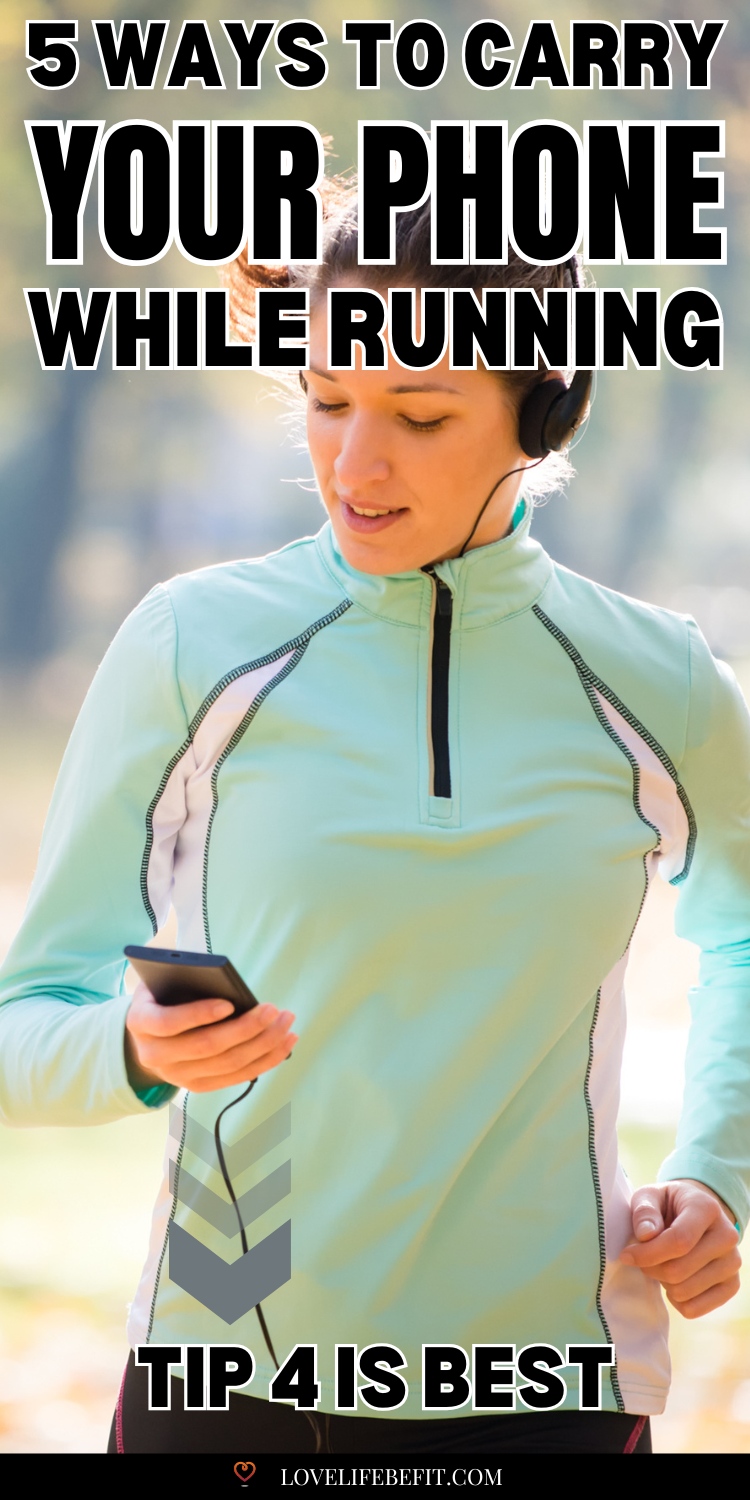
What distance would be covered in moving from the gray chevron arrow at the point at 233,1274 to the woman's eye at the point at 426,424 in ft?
1.89

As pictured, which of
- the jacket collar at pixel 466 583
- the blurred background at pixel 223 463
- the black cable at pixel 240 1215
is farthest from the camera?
the blurred background at pixel 223 463

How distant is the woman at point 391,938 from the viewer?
1.06 metres

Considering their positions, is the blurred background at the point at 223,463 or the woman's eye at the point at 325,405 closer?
the woman's eye at the point at 325,405

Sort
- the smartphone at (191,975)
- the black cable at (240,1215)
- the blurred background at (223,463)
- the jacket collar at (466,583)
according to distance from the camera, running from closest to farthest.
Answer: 1. the smartphone at (191,975)
2. the black cable at (240,1215)
3. the jacket collar at (466,583)
4. the blurred background at (223,463)

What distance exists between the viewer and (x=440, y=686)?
45.5 inches

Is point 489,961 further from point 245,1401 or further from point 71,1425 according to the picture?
point 71,1425

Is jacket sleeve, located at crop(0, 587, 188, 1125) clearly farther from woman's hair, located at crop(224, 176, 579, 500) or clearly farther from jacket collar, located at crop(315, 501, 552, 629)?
woman's hair, located at crop(224, 176, 579, 500)

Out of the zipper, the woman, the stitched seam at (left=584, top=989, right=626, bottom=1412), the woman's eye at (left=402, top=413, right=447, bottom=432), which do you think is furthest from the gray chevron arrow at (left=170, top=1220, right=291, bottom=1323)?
the woman's eye at (left=402, top=413, right=447, bottom=432)

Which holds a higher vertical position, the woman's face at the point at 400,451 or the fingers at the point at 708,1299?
the woman's face at the point at 400,451

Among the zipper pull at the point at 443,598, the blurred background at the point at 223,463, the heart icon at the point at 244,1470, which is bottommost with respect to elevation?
the heart icon at the point at 244,1470

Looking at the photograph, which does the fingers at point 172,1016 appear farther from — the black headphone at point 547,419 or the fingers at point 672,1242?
the black headphone at point 547,419

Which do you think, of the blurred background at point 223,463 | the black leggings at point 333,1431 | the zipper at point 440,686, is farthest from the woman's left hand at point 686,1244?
the blurred background at point 223,463

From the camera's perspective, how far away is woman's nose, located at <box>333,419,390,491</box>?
1101 millimetres

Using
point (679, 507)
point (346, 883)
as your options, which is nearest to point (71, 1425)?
point (346, 883)
